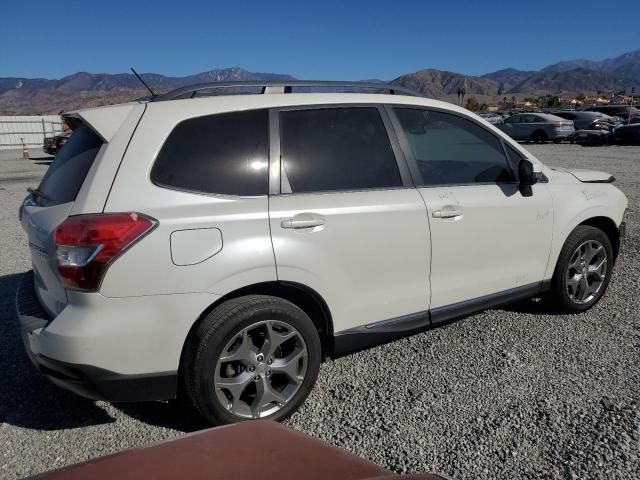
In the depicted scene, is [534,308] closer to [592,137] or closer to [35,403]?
[35,403]

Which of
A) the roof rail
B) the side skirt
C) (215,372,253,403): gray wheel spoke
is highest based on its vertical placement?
the roof rail

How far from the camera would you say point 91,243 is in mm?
2547

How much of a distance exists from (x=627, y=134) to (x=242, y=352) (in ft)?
90.8

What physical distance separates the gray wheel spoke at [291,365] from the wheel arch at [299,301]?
240 millimetres

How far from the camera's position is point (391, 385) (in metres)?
3.52

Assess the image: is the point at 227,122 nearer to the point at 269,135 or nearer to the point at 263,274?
the point at 269,135

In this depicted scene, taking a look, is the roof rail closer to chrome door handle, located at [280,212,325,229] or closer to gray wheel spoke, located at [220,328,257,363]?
chrome door handle, located at [280,212,325,229]

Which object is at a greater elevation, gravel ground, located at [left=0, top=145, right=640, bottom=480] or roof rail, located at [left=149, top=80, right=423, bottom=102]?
roof rail, located at [left=149, top=80, right=423, bottom=102]

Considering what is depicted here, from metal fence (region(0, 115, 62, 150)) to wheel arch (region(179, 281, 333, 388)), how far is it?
3747cm

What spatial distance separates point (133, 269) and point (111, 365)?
0.49 metres

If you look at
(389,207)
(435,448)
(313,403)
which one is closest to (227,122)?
(389,207)

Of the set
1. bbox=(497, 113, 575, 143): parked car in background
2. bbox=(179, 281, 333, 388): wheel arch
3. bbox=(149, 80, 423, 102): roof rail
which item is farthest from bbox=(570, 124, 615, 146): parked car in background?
bbox=(179, 281, 333, 388): wheel arch

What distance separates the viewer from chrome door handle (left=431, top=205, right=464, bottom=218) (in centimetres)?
348

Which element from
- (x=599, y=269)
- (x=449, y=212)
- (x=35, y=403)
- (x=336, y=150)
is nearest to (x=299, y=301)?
(x=336, y=150)
